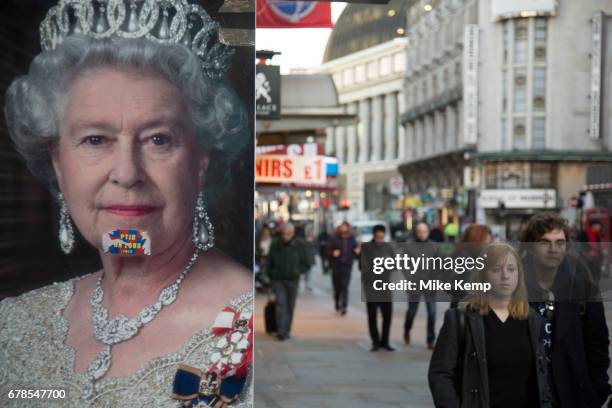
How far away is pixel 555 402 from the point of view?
6082mm

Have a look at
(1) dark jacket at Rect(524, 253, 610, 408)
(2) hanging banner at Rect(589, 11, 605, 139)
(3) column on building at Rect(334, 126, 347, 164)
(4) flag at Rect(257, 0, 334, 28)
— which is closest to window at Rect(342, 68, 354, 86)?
(3) column on building at Rect(334, 126, 347, 164)

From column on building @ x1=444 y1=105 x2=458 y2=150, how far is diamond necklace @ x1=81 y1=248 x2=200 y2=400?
75.4 metres

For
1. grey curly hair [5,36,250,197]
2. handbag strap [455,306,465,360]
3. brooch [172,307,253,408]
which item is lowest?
brooch [172,307,253,408]

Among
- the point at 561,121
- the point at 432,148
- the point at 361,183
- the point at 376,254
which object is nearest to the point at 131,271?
the point at 376,254

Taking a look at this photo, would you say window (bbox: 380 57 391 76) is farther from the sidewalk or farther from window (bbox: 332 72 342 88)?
the sidewalk

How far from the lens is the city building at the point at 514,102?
210 feet

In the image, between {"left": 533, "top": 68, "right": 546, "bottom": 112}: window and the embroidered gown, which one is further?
{"left": 533, "top": 68, "right": 546, "bottom": 112}: window

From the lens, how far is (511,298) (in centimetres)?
588

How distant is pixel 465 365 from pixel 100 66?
223cm

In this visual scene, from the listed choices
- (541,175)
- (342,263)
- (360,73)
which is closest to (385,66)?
(360,73)

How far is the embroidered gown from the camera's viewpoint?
617 centimetres

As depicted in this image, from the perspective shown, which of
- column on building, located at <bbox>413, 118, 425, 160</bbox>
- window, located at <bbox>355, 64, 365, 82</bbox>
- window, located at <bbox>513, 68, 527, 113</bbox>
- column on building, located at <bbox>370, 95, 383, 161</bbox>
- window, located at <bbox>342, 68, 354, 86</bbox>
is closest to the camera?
window, located at <bbox>513, 68, 527, 113</bbox>

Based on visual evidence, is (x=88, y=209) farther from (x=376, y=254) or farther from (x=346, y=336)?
(x=346, y=336)

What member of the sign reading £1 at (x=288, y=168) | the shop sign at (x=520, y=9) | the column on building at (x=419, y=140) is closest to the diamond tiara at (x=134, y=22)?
the sign reading £1 at (x=288, y=168)
